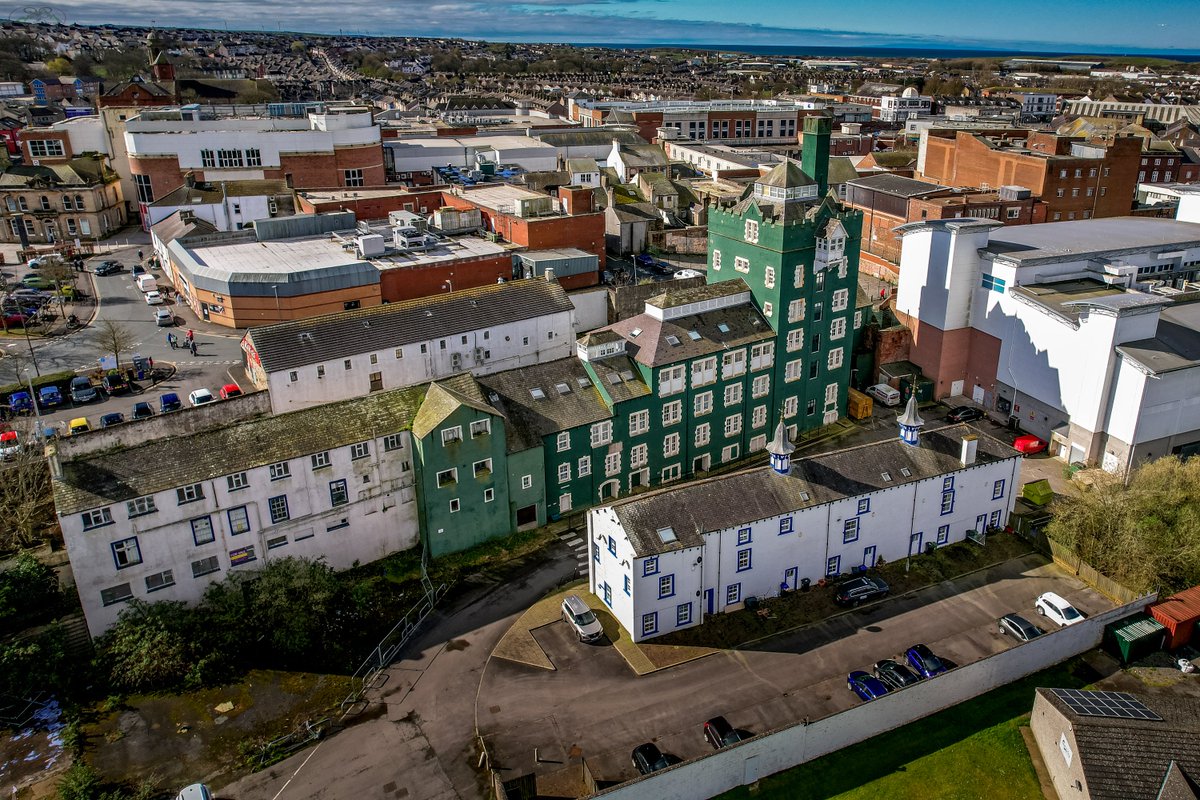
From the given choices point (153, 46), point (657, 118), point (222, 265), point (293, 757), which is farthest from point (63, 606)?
point (153, 46)

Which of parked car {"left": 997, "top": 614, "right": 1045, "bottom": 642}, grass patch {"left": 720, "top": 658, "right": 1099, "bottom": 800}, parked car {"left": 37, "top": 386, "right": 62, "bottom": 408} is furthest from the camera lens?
parked car {"left": 37, "top": 386, "right": 62, "bottom": 408}

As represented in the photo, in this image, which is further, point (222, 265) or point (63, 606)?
point (222, 265)

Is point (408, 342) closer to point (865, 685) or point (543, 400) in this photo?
point (543, 400)

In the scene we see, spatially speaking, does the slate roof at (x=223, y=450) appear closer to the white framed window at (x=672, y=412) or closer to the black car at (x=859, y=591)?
the white framed window at (x=672, y=412)

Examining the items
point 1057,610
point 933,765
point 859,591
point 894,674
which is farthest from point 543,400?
point 1057,610

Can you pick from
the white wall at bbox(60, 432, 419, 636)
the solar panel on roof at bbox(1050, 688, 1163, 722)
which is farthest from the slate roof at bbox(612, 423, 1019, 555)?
the white wall at bbox(60, 432, 419, 636)

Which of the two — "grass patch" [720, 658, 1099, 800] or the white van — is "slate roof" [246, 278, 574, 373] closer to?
the white van

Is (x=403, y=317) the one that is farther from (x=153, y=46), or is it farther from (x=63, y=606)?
(x=153, y=46)
